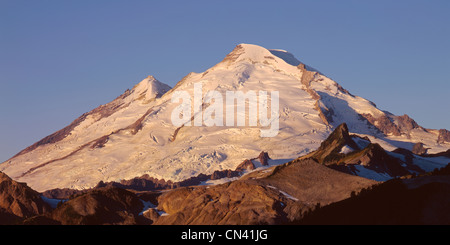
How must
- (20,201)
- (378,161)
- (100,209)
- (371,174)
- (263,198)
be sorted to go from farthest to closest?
(378,161) → (371,174) → (20,201) → (100,209) → (263,198)

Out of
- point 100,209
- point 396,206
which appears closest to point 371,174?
→ point 100,209

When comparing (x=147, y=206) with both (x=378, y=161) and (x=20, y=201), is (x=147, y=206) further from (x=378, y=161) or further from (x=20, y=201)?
(x=378, y=161)

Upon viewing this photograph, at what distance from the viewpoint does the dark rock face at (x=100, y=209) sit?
5174 inches

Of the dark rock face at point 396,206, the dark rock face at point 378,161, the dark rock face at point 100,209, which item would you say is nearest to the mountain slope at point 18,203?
the dark rock face at point 100,209

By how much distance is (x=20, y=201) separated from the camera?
161250 millimetres

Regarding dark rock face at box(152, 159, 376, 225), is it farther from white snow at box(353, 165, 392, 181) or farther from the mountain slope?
the mountain slope

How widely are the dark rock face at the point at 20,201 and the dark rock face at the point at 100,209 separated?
68.0 ft

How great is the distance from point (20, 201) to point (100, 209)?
3315cm

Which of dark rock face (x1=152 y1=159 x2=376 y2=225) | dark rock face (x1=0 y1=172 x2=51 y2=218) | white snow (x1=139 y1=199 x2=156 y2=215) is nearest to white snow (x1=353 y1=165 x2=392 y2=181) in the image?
dark rock face (x1=152 y1=159 x2=376 y2=225)

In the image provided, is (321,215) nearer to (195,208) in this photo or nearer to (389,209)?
(389,209)

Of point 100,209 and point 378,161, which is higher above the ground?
point 100,209

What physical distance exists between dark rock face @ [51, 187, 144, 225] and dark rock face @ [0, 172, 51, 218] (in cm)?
2074

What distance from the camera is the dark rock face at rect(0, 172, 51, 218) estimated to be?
157m
